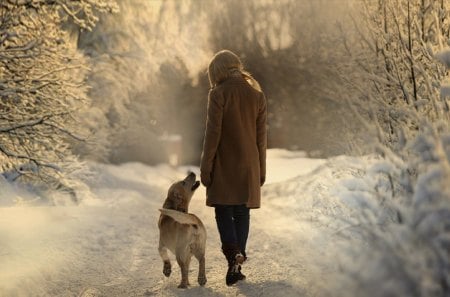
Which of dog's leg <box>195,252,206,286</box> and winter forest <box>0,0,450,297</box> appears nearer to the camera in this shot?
winter forest <box>0,0,450,297</box>

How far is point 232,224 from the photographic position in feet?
17.3

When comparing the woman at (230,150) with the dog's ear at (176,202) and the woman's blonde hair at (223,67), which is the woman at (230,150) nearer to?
the woman's blonde hair at (223,67)

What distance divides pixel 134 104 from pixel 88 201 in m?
6.91

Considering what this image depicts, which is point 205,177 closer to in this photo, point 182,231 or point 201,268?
point 182,231

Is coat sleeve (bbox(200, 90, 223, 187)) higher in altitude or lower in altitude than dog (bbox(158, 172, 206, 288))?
higher

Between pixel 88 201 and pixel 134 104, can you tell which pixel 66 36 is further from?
pixel 134 104

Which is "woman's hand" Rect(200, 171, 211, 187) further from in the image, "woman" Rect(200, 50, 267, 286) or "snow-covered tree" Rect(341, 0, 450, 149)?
"snow-covered tree" Rect(341, 0, 450, 149)

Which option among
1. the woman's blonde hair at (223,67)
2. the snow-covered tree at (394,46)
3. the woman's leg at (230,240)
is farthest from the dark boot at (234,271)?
the snow-covered tree at (394,46)

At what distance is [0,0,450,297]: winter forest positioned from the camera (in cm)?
380

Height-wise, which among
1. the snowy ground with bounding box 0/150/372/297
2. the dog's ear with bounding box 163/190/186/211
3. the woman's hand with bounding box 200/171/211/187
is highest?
the woman's hand with bounding box 200/171/211/187

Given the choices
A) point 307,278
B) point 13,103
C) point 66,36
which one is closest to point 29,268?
point 307,278

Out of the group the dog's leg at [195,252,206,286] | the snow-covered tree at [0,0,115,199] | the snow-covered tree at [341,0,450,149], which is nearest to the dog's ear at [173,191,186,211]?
the dog's leg at [195,252,206,286]

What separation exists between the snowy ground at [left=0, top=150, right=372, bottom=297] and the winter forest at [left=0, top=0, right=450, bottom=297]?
0.12ft

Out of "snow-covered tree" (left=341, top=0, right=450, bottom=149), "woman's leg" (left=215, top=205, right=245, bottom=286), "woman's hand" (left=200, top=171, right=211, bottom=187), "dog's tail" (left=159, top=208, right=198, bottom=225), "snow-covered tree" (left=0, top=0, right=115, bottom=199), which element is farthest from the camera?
"snow-covered tree" (left=0, top=0, right=115, bottom=199)
